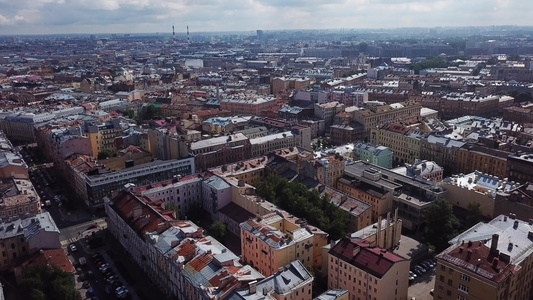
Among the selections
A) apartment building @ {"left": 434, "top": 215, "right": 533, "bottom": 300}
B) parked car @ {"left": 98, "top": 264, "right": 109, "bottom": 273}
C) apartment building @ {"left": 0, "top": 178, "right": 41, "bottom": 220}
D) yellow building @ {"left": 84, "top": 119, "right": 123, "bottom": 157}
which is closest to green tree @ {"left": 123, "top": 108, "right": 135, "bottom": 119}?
yellow building @ {"left": 84, "top": 119, "right": 123, "bottom": 157}

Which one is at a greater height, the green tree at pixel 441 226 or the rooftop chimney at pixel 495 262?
the rooftop chimney at pixel 495 262

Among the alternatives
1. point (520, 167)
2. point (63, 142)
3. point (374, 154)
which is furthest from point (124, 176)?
point (520, 167)

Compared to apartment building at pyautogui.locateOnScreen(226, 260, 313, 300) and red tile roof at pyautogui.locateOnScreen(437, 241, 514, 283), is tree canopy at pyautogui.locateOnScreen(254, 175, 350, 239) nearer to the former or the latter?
apartment building at pyautogui.locateOnScreen(226, 260, 313, 300)

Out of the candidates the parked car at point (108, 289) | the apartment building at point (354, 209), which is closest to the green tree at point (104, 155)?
the parked car at point (108, 289)

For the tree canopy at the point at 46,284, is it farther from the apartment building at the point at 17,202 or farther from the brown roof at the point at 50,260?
the apartment building at the point at 17,202

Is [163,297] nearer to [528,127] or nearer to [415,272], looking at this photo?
[415,272]

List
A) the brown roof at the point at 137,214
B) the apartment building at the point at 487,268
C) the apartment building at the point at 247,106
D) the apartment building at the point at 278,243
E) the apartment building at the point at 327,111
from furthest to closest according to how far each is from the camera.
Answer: the apartment building at the point at 247,106, the apartment building at the point at 327,111, the brown roof at the point at 137,214, the apartment building at the point at 278,243, the apartment building at the point at 487,268

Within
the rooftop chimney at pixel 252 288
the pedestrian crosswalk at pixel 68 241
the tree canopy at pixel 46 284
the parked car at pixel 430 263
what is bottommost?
the parked car at pixel 430 263

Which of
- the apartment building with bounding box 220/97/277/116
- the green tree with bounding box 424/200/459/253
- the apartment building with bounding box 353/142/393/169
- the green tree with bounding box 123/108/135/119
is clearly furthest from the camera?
the green tree with bounding box 123/108/135/119
